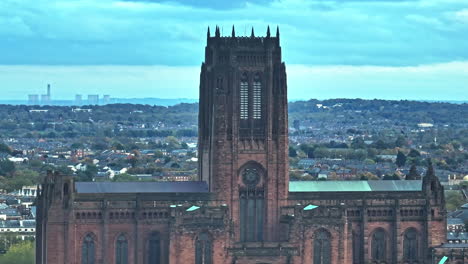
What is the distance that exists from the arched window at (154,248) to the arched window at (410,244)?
62.1ft

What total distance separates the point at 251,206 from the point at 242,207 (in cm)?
69

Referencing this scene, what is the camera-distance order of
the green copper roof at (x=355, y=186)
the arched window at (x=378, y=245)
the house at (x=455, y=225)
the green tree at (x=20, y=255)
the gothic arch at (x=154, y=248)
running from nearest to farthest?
the gothic arch at (x=154, y=248), the arched window at (x=378, y=245), the green copper roof at (x=355, y=186), the green tree at (x=20, y=255), the house at (x=455, y=225)

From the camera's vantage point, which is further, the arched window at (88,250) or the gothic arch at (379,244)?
the gothic arch at (379,244)

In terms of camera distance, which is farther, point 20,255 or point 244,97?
point 20,255

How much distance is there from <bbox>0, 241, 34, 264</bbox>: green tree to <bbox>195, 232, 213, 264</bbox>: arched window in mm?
24008

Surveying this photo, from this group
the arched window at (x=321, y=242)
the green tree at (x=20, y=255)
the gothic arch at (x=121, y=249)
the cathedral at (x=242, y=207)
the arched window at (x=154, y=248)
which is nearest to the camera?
the cathedral at (x=242, y=207)

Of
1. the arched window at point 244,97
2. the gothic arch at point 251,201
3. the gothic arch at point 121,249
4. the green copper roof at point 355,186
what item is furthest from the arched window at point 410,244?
the gothic arch at point 121,249

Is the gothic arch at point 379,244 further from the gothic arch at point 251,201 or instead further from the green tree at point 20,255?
the green tree at point 20,255

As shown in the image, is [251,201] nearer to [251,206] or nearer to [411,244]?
[251,206]

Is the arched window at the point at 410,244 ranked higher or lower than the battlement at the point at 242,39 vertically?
lower

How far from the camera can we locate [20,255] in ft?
490

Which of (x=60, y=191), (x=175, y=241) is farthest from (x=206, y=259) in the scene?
(x=60, y=191)

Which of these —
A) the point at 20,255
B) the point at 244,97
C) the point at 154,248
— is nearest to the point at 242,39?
the point at 244,97

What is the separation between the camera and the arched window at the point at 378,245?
132 metres
